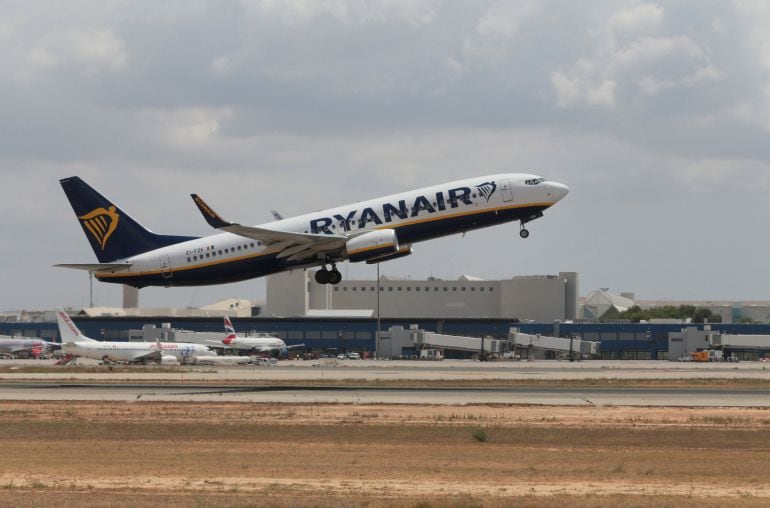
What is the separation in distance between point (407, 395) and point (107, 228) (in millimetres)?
25136

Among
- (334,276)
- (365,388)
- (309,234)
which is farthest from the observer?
(334,276)

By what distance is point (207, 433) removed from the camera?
47.3 m

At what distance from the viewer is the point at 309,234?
231 feet

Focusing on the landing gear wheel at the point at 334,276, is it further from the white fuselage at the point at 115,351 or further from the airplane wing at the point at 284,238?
the white fuselage at the point at 115,351

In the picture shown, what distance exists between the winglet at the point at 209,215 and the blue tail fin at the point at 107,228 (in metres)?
8.66

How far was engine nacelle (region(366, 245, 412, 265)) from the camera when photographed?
70.1m

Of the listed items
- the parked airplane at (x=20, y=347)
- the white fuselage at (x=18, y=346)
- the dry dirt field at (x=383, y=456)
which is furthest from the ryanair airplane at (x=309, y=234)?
the white fuselage at (x=18, y=346)

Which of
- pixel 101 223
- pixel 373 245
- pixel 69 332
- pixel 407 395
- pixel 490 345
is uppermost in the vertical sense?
pixel 101 223

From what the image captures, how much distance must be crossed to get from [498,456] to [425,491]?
763 cm

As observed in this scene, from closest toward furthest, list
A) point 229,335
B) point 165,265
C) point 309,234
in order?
point 309,234
point 165,265
point 229,335

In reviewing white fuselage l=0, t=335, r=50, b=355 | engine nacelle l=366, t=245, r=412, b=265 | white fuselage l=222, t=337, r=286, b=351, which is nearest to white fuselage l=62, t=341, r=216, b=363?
white fuselage l=222, t=337, r=286, b=351

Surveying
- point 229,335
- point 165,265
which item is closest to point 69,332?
point 229,335

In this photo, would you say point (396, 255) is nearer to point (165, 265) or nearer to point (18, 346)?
point (165, 265)

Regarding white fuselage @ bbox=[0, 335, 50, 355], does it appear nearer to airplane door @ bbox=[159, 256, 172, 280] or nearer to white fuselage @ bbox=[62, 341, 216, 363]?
white fuselage @ bbox=[62, 341, 216, 363]
